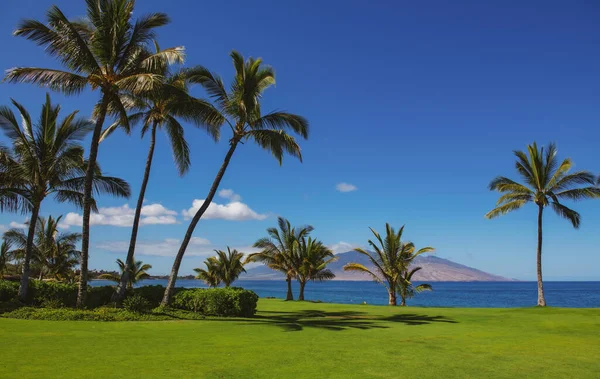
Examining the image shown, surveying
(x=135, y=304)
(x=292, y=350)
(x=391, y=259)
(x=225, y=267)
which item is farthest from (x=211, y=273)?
(x=292, y=350)

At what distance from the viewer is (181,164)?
2084 centimetres

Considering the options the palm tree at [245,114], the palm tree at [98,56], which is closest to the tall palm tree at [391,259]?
the palm tree at [245,114]

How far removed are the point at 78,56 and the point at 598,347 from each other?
19962mm

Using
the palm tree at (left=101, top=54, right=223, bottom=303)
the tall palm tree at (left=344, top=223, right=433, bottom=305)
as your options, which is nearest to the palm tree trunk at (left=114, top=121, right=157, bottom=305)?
the palm tree at (left=101, top=54, right=223, bottom=303)

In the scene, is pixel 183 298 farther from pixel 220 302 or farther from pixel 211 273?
pixel 211 273

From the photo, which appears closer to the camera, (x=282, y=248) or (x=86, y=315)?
(x=86, y=315)

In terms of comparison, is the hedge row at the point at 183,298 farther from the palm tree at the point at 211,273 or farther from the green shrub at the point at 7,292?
the palm tree at the point at 211,273

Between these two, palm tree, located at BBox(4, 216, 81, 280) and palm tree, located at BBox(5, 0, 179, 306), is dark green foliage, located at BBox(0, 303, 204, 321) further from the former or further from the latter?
palm tree, located at BBox(4, 216, 81, 280)

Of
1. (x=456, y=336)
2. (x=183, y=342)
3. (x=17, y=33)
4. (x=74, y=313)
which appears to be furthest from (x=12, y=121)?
(x=456, y=336)

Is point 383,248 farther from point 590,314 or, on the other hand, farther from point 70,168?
point 70,168

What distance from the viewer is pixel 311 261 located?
124 feet

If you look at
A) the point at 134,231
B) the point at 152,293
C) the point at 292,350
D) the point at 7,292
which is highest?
the point at 134,231

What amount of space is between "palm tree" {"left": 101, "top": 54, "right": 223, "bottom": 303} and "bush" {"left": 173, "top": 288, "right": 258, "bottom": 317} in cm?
317

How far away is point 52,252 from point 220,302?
30.4 metres
